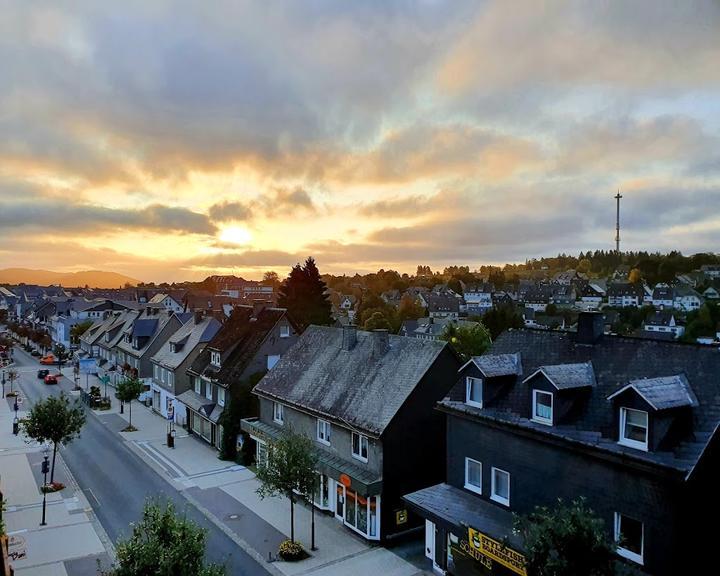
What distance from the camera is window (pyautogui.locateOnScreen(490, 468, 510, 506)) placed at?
1938 centimetres

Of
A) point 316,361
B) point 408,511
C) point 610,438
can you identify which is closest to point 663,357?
point 610,438

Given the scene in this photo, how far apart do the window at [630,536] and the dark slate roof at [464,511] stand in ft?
9.96

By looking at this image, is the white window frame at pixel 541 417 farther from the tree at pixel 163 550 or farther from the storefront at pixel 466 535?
the tree at pixel 163 550

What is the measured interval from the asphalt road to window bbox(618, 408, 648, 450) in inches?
586

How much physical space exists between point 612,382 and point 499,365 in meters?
4.33

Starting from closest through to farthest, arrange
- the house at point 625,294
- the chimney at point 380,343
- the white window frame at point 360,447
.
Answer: the white window frame at point 360,447 → the chimney at point 380,343 → the house at point 625,294

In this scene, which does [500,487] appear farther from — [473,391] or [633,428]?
[633,428]

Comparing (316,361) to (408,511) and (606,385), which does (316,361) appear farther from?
(606,385)

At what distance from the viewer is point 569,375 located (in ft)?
58.8

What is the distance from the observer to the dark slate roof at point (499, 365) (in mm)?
20391

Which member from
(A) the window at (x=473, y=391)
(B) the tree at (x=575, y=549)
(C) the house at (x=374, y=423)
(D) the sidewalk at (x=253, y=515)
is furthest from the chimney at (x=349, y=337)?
(B) the tree at (x=575, y=549)

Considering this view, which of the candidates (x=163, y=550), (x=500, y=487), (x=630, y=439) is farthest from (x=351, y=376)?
(x=163, y=550)

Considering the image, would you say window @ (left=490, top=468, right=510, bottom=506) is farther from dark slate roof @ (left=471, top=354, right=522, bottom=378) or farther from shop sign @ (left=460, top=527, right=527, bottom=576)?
dark slate roof @ (left=471, top=354, right=522, bottom=378)

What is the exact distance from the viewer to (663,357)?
17.1m
